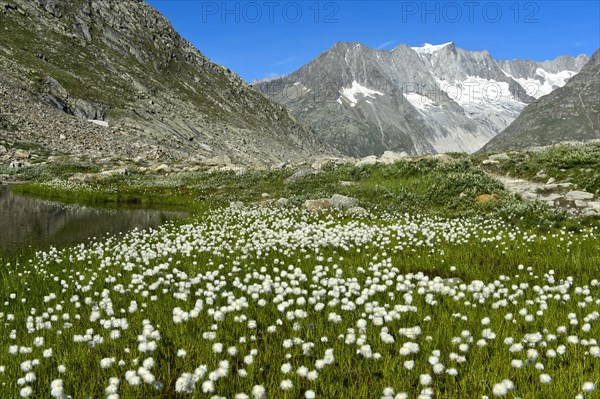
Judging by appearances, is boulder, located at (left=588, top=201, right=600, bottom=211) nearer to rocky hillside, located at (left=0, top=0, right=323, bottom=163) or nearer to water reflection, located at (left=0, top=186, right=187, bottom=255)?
water reflection, located at (left=0, top=186, right=187, bottom=255)

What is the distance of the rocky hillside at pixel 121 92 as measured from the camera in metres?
72.8

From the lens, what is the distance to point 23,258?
13492mm

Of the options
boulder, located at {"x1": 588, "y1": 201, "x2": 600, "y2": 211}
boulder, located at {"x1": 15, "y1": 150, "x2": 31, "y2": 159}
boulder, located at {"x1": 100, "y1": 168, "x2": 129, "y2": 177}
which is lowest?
boulder, located at {"x1": 588, "y1": 201, "x2": 600, "y2": 211}

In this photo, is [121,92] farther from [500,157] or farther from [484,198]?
[484,198]

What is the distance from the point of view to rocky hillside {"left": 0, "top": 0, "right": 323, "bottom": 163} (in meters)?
72.8

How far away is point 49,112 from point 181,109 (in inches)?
2002

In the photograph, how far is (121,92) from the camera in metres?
110

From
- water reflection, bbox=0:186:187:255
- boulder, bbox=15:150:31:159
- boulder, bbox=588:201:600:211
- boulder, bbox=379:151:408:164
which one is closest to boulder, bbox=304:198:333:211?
water reflection, bbox=0:186:187:255

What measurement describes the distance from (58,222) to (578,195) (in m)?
23.2

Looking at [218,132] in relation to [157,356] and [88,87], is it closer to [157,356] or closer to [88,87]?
[88,87]

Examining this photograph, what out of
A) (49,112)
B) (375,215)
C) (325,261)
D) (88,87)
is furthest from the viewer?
(88,87)

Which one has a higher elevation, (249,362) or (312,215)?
(312,215)

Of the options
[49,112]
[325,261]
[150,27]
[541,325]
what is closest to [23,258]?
[325,261]

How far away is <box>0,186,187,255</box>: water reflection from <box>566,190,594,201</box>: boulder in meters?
17.7
